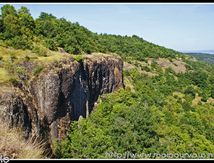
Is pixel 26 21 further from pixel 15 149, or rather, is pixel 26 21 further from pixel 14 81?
pixel 15 149

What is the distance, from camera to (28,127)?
2217cm

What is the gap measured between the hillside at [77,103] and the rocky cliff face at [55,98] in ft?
0.21

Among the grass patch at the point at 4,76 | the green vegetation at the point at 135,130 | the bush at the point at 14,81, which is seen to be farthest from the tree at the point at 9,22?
the bush at the point at 14,81

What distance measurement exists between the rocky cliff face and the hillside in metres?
0.06

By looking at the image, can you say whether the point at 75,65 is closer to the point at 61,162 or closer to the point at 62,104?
the point at 62,104

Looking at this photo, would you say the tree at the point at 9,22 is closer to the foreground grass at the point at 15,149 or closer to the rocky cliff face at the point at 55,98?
the rocky cliff face at the point at 55,98

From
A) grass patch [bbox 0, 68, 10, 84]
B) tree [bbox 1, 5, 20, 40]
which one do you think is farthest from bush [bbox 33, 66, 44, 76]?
tree [bbox 1, 5, 20, 40]

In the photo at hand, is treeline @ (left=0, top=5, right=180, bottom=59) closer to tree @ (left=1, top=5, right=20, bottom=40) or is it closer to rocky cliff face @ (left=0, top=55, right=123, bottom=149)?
tree @ (left=1, top=5, right=20, bottom=40)

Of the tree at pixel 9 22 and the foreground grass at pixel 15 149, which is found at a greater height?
the tree at pixel 9 22

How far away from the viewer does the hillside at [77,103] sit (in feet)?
82.2

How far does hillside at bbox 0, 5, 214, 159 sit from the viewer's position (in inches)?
986

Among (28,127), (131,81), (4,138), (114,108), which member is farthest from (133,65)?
(4,138)

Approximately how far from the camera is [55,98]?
1081 inches

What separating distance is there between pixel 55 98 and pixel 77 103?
6078 millimetres
